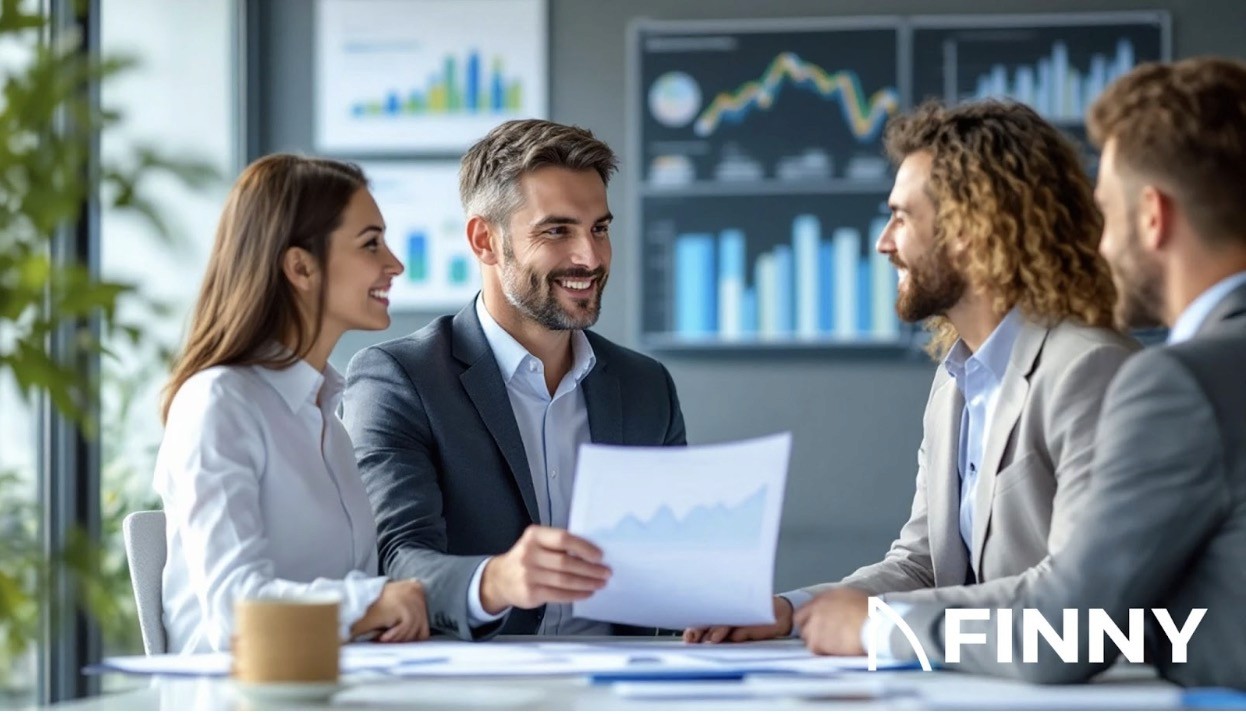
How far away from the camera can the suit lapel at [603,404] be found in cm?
257

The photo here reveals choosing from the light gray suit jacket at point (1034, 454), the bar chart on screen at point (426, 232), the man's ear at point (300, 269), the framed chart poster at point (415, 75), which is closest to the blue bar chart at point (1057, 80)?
the framed chart poster at point (415, 75)

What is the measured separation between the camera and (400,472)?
7.41 ft

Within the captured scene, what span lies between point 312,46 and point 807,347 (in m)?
1.89

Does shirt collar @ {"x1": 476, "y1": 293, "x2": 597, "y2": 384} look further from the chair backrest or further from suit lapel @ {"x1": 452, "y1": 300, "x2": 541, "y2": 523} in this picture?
the chair backrest

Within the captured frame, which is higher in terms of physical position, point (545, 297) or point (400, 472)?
point (545, 297)

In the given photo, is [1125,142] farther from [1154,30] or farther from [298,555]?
[1154,30]

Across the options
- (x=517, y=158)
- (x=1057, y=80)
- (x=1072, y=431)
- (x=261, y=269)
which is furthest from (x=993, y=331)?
(x=1057, y=80)

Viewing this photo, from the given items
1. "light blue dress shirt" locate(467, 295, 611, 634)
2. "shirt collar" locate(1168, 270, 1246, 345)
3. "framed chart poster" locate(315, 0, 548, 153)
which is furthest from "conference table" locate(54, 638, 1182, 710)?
"framed chart poster" locate(315, 0, 548, 153)

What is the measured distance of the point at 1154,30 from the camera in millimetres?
4578

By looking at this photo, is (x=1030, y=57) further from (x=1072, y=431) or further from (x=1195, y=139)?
(x=1195, y=139)

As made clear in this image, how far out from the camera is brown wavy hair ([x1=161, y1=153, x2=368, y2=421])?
2037mm

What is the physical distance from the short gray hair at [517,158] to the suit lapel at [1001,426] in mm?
933

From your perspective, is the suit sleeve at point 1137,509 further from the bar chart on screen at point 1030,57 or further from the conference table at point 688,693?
the bar chart on screen at point 1030,57

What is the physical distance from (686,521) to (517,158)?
3.83ft
